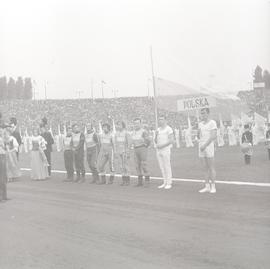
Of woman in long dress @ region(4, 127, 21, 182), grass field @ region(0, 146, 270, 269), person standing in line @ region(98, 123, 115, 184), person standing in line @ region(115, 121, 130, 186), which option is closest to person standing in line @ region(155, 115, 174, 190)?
grass field @ region(0, 146, 270, 269)

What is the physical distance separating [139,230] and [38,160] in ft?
29.6

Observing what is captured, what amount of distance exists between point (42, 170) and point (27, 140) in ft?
85.6

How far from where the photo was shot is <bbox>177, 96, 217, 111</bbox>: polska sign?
93.4ft

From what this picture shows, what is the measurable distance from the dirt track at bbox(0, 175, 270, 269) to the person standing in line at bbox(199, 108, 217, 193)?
37 centimetres

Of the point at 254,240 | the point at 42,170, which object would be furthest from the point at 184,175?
the point at 254,240

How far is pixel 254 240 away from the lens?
6676mm

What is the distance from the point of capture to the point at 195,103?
94.3 ft

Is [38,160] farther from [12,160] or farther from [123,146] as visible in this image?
[123,146]

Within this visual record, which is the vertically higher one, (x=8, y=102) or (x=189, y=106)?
(x=8, y=102)

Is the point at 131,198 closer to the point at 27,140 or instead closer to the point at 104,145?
the point at 104,145

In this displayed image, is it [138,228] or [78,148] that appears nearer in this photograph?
[138,228]

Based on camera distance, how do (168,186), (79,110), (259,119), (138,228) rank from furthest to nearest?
(79,110) → (259,119) → (168,186) → (138,228)

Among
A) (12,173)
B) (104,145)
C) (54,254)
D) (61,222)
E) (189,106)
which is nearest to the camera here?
(54,254)

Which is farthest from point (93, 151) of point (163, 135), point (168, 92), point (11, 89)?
point (11, 89)
